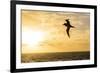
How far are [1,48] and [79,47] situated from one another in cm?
81

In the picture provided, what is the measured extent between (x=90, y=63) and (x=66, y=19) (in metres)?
0.55

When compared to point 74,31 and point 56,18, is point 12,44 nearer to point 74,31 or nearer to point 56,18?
point 56,18

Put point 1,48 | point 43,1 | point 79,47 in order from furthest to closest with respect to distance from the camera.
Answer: point 79,47, point 43,1, point 1,48

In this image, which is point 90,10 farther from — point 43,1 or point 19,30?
point 19,30

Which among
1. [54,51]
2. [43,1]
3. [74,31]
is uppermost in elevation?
[43,1]

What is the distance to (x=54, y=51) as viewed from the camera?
197cm

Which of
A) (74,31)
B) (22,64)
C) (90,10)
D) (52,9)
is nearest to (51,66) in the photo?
(22,64)

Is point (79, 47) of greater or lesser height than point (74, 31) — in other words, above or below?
below

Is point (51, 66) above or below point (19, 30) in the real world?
below

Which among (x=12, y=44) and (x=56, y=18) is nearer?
(x=12, y=44)

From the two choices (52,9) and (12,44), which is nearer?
(12,44)

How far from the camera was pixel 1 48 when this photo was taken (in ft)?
5.88

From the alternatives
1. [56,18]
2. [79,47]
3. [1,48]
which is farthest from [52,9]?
[1,48]

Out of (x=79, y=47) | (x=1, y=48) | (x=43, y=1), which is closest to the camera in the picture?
(x=1, y=48)
